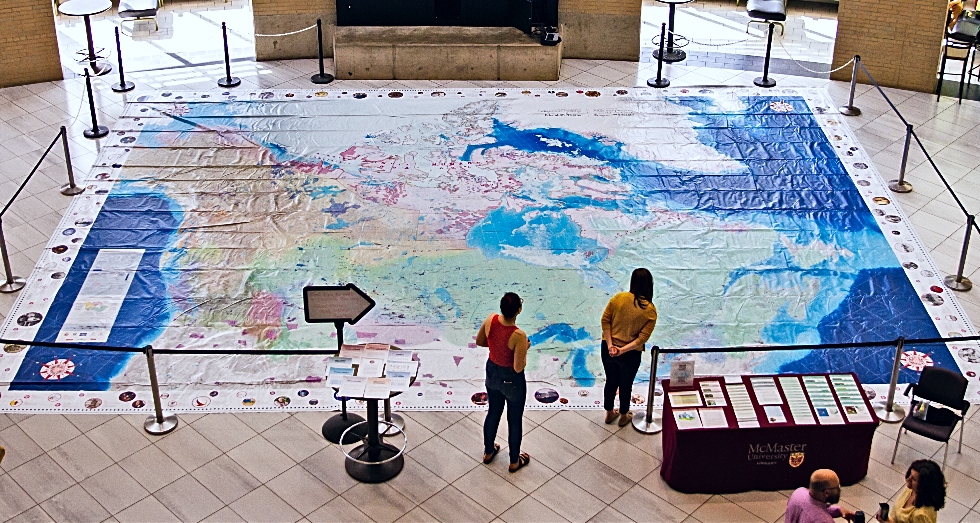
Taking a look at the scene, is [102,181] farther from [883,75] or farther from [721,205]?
[883,75]

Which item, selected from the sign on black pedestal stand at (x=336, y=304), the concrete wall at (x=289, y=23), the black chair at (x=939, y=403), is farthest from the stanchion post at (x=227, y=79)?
the black chair at (x=939, y=403)

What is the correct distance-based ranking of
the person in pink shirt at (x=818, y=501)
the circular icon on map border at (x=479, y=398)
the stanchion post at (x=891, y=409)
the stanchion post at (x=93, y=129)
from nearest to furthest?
the person in pink shirt at (x=818, y=501), the stanchion post at (x=891, y=409), the circular icon on map border at (x=479, y=398), the stanchion post at (x=93, y=129)

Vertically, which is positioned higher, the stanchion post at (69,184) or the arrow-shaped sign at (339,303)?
the arrow-shaped sign at (339,303)

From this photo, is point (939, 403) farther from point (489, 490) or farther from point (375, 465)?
point (375, 465)

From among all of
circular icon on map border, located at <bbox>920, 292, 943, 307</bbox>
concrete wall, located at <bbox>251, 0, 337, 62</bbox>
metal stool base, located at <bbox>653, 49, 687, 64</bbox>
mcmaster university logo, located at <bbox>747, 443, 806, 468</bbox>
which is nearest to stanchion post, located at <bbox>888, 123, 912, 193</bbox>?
circular icon on map border, located at <bbox>920, 292, 943, 307</bbox>

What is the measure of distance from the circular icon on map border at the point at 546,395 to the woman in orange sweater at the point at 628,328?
0.65 m

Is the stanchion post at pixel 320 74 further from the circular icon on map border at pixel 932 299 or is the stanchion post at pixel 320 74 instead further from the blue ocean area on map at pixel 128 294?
the circular icon on map border at pixel 932 299

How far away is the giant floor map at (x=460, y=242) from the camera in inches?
383

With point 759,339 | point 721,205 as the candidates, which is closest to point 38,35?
point 721,205

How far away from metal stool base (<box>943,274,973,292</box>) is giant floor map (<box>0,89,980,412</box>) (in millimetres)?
125

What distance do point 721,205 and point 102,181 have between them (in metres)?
6.39

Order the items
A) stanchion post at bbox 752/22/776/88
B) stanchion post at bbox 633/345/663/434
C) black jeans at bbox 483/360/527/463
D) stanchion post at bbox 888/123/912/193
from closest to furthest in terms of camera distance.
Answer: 1. black jeans at bbox 483/360/527/463
2. stanchion post at bbox 633/345/663/434
3. stanchion post at bbox 888/123/912/193
4. stanchion post at bbox 752/22/776/88

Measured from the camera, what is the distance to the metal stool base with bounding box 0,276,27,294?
420 inches

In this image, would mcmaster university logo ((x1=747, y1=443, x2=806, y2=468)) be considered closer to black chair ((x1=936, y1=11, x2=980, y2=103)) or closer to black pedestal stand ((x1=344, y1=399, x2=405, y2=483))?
black pedestal stand ((x1=344, y1=399, x2=405, y2=483))
